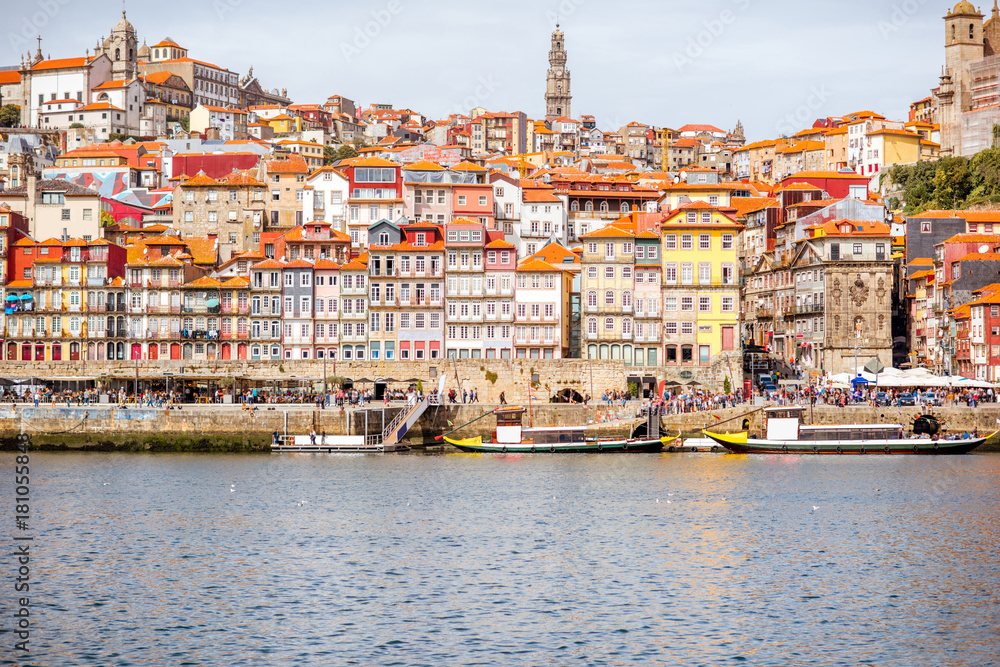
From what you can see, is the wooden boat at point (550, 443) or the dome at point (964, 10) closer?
the wooden boat at point (550, 443)

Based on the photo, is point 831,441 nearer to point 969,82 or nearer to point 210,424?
point 210,424

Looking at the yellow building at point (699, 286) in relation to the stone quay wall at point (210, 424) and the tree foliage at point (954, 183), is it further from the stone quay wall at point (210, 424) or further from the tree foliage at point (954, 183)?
the tree foliage at point (954, 183)

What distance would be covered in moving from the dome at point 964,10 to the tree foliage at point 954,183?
1927 cm

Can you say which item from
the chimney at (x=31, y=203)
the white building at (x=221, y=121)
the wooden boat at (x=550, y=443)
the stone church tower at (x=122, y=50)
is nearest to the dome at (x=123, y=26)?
the stone church tower at (x=122, y=50)

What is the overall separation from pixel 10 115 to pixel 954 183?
123 meters

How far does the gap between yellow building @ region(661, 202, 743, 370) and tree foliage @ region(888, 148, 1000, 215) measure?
3100cm

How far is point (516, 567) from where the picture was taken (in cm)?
3488

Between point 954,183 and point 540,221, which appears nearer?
point 540,221

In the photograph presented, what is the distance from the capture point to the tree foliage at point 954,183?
341 ft

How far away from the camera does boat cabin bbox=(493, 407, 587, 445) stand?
216ft

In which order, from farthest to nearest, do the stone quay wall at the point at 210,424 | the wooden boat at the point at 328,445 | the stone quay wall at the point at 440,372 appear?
the stone quay wall at the point at 440,372
the stone quay wall at the point at 210,424
the wooden boat at the point at 328,445

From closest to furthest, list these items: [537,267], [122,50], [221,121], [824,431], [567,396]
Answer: [824,431] < [567,396] < [537,267] < [221,121] < [122,50]

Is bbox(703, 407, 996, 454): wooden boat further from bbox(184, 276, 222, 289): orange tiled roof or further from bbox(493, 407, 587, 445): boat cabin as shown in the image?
bbox(184, 276, 222, 289): orange tiled roof

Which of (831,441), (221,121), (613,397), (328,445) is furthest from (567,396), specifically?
(221,121)
